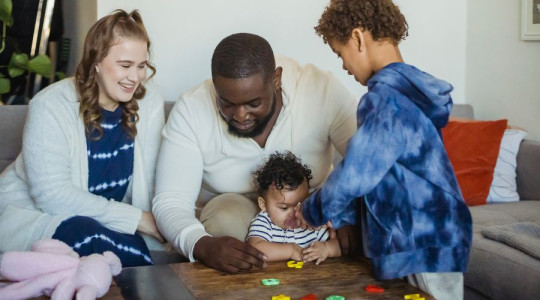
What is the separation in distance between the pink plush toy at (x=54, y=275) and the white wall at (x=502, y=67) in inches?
96.5

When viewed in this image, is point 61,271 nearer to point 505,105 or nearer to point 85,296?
point 85,296

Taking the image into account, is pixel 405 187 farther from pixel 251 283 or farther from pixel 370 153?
pixel 251 283

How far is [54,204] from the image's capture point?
7.73 ft

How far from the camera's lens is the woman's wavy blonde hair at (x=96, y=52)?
2393 mm

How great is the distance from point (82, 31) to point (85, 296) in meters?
2.28

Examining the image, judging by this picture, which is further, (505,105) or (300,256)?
(505,105)

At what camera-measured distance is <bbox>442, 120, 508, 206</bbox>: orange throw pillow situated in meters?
3.21

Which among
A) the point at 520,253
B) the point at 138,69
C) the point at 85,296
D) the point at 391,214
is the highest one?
the point at 138,69

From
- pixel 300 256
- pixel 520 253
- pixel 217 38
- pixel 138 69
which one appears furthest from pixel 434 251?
pixel 217 38

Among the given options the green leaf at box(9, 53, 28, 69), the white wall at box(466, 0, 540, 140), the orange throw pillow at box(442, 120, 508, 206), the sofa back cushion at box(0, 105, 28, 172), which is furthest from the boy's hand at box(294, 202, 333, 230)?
the green leaf at box(9, 53, 28, 69)

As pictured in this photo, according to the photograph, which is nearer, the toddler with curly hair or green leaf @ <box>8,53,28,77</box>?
the toddler with curly hair

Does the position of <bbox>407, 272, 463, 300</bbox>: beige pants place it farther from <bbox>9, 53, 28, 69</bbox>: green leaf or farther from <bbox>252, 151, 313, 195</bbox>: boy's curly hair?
<bbox>9, 53, 28, 69</bbox>: green leaf

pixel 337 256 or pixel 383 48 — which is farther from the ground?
pixel 383 48

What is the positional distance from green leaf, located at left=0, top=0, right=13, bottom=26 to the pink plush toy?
1.96 metres
